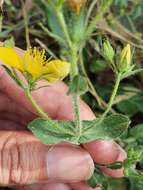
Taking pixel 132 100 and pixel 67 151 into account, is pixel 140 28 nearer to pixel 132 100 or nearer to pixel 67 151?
pixel 132 100

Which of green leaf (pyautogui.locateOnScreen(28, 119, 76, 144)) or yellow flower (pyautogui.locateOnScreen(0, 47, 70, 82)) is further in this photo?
green leaf (pyautogui.locateOnScreen(28, 119, 76, 144))

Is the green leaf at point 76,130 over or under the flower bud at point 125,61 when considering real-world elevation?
under

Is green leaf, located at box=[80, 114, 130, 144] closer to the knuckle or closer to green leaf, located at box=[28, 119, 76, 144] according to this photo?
green leaf, located at box=[28, 119, 76, 144]

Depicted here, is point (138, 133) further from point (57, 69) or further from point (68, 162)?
point (57, 69)

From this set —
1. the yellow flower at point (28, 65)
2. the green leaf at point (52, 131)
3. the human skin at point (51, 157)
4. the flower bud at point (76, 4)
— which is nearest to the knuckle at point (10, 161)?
the human skin at point (51, 157)

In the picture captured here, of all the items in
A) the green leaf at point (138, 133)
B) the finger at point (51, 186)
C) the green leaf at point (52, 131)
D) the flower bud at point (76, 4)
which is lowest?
the finger at point (51, 186)

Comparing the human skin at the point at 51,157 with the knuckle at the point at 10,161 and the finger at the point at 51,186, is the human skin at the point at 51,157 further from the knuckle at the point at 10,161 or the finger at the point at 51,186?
the finger at the point at 51,186

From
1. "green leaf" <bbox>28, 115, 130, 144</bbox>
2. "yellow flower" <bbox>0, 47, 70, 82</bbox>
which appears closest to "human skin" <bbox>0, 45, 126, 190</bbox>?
"green leaf" <bbox>28, 115, 130, 144</bbox>
